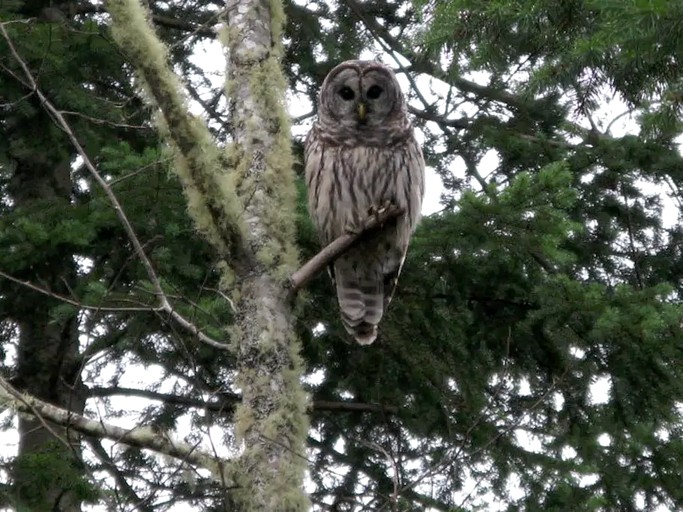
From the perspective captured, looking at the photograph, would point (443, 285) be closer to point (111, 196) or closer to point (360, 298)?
point (360, 298)

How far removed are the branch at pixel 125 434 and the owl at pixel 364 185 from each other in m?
1.61

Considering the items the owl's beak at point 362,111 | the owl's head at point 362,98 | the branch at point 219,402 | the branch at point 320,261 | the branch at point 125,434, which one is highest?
the owl's head at point 362,98

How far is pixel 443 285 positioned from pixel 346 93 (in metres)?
1.07

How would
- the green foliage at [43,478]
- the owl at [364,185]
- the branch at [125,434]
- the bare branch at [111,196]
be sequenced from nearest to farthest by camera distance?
1. the bare branch at [111,196]
2. the branch at [125,434]
3. the green foliage at [43,478]
4. the owl at [364,185]

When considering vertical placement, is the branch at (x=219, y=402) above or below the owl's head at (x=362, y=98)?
below

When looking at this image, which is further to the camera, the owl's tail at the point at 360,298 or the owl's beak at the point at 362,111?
the owl's beak at the point at 362,111

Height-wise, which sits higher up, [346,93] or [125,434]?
[346,93]

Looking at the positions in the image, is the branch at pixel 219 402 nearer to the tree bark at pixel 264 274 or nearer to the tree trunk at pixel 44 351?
the tree trunk at pixel 44 351

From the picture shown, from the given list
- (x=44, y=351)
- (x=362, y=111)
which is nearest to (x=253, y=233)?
(x=362, y=111)

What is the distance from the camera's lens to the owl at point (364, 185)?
5738 mm

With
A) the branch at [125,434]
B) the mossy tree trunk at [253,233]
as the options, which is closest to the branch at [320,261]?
the mossy tree trunk at [253,233]

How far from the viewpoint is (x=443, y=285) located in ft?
19.4

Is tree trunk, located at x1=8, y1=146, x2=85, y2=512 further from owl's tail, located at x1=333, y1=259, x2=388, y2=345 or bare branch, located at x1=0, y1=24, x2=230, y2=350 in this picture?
owl's tail, located at x1=333, y1=259, x2=388, y2=345

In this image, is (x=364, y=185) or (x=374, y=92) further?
(x=374, y=92)
